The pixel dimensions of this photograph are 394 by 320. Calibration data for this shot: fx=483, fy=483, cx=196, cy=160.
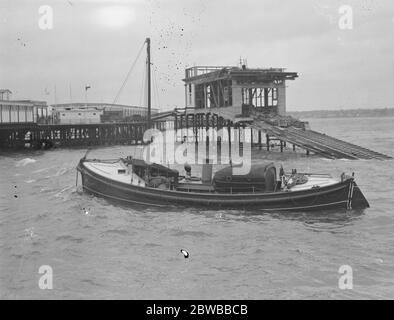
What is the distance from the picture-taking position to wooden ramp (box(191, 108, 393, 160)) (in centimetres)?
4675

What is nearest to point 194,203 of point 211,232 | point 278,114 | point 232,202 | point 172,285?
point 232,202

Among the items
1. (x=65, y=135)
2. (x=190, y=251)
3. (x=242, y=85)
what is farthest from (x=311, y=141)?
(x=65, y=135)

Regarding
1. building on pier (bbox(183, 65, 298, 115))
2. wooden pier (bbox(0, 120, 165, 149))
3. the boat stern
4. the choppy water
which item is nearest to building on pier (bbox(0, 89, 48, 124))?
wooden pier (bbox(0, 120, 165, 149))

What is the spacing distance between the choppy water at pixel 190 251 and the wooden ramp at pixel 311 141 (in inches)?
591

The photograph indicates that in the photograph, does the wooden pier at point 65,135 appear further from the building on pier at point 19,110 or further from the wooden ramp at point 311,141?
the wooden ramp at point 311,141

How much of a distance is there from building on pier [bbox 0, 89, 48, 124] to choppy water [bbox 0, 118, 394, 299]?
50.6m

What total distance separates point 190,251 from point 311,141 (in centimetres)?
3231

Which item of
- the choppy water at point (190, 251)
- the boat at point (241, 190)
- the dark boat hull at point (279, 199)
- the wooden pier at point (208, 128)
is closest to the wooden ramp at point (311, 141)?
the wooden pier at point (208, 128)

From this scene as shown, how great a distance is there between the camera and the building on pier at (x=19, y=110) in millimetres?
78500

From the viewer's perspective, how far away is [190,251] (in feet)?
65.4

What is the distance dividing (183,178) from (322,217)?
31.0 ft

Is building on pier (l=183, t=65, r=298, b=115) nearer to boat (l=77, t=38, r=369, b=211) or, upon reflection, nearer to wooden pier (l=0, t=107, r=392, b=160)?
wooden pier (l=0, t=107, r=392, b=160)

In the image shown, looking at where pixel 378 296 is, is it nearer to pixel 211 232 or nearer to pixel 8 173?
pixel 211 232

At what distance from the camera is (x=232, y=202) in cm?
2661
